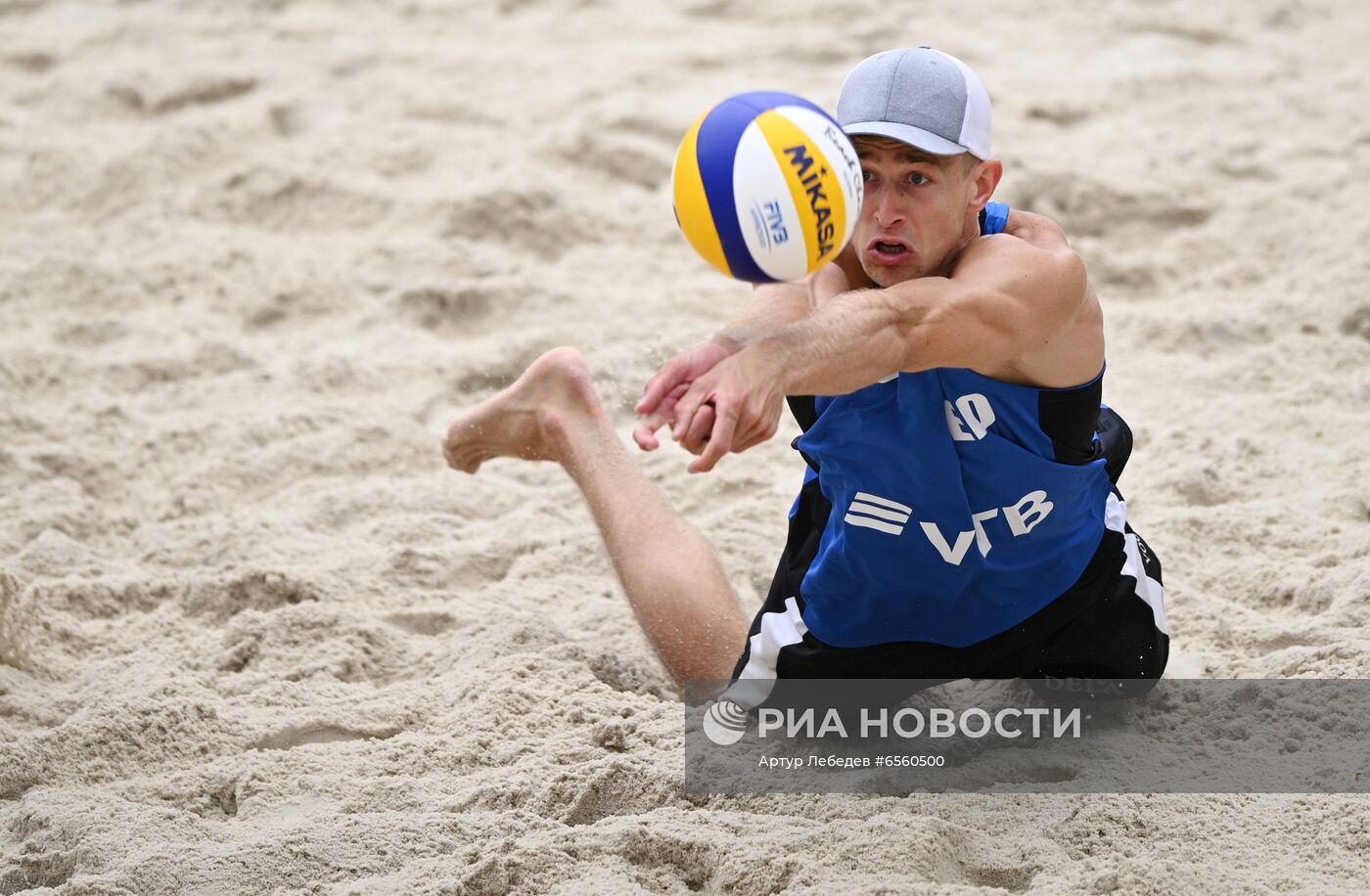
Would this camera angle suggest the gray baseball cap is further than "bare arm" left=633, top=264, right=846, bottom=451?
Yes

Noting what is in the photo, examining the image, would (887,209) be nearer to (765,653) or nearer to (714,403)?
(714,403)

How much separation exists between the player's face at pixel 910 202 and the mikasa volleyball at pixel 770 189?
209 millimetres

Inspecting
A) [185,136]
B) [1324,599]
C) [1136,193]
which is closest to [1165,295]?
[1136,193]

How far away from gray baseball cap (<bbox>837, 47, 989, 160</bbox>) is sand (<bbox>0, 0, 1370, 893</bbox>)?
1.15 metres

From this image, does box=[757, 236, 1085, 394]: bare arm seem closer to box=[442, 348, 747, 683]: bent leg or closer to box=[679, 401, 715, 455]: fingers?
box=[679, 401, 715, 455]: fingers

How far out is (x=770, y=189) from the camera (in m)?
2.29

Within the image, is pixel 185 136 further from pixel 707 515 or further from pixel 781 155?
pixel 781 155

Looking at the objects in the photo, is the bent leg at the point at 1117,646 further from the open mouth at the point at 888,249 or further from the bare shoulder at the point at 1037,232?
the open mouth at the point at 888,249

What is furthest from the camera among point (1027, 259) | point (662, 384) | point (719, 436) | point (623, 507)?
Result: point (623, 507)

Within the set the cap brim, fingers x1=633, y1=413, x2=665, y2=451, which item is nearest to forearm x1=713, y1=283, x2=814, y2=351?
fingers x1=633, y1=413, x2=665, y2=451

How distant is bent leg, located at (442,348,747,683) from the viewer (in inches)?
120

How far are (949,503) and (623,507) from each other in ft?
2.59

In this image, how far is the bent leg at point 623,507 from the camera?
305 centimetres

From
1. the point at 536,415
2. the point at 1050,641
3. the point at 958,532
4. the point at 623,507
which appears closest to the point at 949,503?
the point at 958,532
